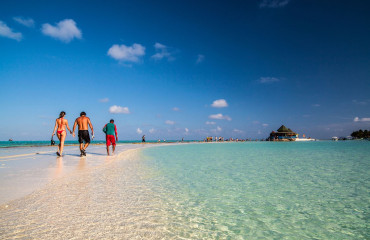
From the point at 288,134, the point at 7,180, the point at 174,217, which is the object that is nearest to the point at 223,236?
the point at 174,217

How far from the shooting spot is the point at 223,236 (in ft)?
9.26

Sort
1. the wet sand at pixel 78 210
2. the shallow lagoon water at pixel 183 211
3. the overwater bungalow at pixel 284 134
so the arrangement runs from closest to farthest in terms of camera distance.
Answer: the wet sand at pixel 78 210, the shallow lagoon water at pixel 183 211, the overwater bungalow at pixel 284 134

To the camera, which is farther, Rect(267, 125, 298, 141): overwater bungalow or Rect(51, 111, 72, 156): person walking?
Rect(267, 125, 298, 141): overwater bungalow

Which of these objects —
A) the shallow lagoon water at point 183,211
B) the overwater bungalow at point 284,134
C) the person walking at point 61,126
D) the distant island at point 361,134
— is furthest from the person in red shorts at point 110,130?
the distant island at point 361,134

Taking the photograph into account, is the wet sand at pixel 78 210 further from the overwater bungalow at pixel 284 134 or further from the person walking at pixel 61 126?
the overwater bungalow at pixel 284 134

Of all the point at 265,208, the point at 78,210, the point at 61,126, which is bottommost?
the point at 265,208

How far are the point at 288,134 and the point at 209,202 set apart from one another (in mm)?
109793

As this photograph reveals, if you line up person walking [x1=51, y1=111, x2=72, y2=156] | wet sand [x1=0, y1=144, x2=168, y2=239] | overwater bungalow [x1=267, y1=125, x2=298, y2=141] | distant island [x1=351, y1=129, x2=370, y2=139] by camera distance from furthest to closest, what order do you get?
1. distant island [x1=351, y1=129, x2=370, y2=139]
2. overwater bungalow [x1=267, y1=125, x2=298, y2=141]
3. person walking [x1=51, y1=111, x2=72, y2=156]
4. wet sand [x1=0, y1=144, x2=168, y2=239]

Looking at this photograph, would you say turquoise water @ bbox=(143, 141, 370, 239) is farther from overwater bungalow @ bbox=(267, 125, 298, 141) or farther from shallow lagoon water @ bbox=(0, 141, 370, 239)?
overwater bungalow @ bbox=(267, 125, 298, 141)

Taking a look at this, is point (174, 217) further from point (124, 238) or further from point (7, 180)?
point (7, 180)

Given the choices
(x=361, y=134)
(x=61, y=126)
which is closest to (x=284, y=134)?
(x=361, y=134)

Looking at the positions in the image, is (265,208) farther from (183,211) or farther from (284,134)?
(284,134)

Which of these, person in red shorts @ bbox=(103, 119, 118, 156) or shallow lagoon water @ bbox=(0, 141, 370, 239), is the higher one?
person in red shorts @ bbox=(103, 119, 118, 156)

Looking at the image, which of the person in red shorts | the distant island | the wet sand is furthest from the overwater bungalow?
the wet sand
